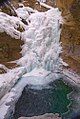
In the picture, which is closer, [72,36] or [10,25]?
[10,25]

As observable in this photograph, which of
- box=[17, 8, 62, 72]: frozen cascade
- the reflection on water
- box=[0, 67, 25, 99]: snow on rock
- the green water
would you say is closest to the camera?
the reflection on water

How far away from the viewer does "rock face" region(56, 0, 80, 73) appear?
24.6 metres

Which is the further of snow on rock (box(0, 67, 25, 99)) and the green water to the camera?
the green water

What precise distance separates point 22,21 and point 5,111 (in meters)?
10.1

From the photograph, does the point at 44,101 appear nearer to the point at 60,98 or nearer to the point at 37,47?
the point at 60,98

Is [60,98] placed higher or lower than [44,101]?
lower

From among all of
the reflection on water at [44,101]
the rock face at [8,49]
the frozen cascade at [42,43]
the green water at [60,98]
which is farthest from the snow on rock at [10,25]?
the green water at [60,98]

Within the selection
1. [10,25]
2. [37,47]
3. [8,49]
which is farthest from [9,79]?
[10,25]

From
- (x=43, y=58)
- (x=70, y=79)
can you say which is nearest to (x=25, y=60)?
(x=43, y=58)

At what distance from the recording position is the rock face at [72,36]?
2458cm

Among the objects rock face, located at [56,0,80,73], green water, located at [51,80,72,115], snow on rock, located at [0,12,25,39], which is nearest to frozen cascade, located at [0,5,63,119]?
snow on rock, located at [0,12,25,39]

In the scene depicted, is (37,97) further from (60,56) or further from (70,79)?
(60,56)

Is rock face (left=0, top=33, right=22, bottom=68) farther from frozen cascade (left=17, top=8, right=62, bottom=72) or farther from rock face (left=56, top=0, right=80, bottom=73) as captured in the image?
rock face (left=56, top=0, right=80, bottom=73)

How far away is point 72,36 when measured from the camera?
24.7 meters
